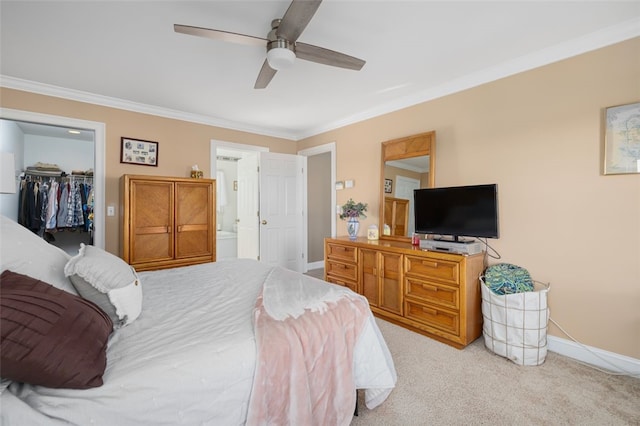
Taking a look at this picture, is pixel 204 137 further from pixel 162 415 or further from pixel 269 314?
pixel 162 415

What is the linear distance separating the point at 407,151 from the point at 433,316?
6.24 feet

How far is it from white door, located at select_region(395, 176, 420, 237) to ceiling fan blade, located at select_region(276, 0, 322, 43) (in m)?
2.13

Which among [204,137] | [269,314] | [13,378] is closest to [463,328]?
[269,314]

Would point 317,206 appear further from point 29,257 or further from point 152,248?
point 29,257

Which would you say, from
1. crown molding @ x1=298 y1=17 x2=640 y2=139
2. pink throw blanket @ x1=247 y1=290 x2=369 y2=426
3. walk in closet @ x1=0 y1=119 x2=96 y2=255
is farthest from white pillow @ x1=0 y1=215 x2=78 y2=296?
crown molding @ x1=298 y1=17 x2=640 y2=139

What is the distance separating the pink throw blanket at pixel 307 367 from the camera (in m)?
1.17

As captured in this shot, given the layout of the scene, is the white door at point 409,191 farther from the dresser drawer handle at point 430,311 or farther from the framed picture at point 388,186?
the dresser drawer handle at point 430,311

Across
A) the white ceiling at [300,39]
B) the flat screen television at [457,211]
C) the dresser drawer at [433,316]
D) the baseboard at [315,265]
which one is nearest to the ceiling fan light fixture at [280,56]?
the white ceiling at [300,39]

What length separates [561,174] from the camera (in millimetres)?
2369

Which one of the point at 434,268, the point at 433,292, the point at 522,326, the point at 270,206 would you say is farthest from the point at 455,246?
the point at 270,206

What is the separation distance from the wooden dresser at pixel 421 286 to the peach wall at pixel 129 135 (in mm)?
2649

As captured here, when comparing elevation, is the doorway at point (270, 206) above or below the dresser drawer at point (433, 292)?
above

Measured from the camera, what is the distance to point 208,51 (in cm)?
245

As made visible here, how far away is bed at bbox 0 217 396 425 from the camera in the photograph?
904 mm
